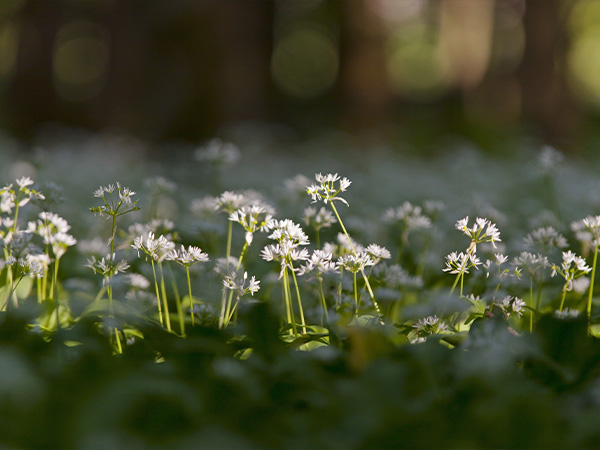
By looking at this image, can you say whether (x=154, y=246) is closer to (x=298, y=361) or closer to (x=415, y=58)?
(x=298, y=361)

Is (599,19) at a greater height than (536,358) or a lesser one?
greater

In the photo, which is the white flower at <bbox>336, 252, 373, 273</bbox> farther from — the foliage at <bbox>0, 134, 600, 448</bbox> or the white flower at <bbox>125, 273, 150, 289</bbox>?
the white flower at <bbox>125, 273, 150, 289</bbox>

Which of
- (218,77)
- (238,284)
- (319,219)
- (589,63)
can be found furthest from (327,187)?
(589,63)

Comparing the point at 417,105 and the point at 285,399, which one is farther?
the point at 417,105

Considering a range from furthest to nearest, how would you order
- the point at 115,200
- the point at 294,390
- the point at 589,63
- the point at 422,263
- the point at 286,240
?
the point at 589,63 → the point at 422,263 → the point at 115,200 → the point at 286,240 → the point at 294,390

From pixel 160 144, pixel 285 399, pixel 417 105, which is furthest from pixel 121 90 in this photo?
pixel 417 105

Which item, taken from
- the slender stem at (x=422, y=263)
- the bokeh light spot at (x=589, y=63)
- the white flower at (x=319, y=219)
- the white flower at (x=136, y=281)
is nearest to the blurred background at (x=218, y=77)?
Result: the slender stem at (x=422, y=263)

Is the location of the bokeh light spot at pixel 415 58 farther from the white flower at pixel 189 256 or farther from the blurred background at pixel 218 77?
the white flower at pixel 189 256

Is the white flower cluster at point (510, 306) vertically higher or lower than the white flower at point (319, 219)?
lower

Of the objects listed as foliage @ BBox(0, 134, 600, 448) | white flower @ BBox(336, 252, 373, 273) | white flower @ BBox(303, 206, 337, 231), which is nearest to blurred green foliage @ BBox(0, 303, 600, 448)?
foliage @ BBox(0, 134, 600, 448)

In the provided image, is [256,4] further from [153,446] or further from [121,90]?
[153,446]

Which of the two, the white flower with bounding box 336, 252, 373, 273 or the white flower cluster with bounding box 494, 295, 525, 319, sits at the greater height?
the white flower with bounding box 336, 252, 373, 273
